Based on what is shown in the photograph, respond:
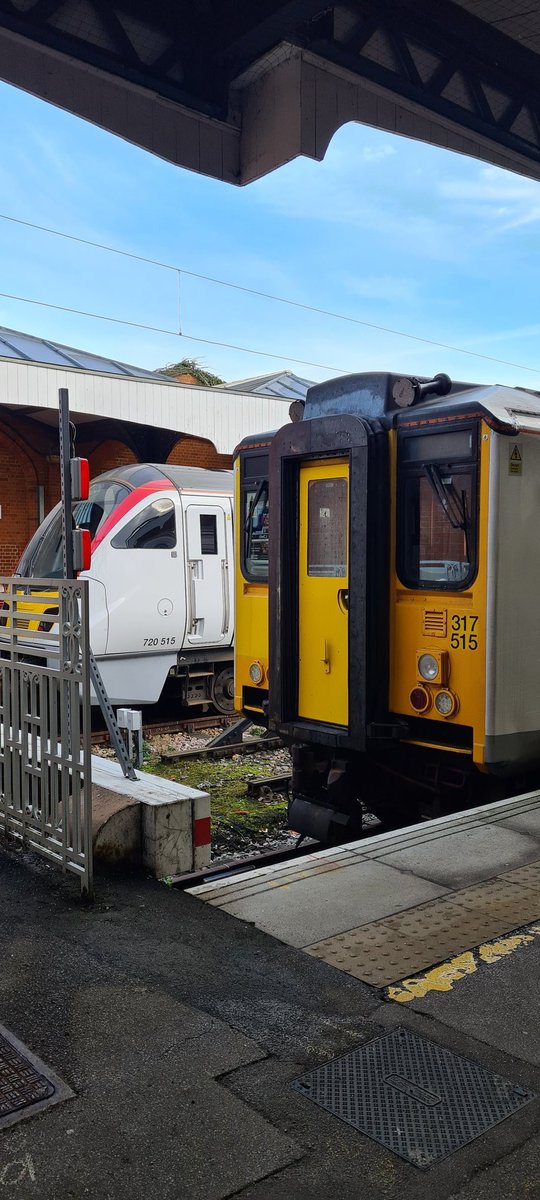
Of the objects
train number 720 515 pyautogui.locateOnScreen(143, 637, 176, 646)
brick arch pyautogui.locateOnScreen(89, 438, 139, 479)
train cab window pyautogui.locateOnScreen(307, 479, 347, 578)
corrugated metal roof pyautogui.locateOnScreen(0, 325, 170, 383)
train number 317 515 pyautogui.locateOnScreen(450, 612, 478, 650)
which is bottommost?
train number 720 515 pyautogui.locateOnScreen(143, 637, 176, 646)

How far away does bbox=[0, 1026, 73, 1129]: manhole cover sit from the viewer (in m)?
3.11

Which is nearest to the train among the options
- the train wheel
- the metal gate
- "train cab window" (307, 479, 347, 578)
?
the train wheel

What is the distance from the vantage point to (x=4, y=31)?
585 cm

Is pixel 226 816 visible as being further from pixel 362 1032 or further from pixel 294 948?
pixel 362 1032

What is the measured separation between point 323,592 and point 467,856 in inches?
77.8

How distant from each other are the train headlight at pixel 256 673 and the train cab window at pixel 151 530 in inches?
174

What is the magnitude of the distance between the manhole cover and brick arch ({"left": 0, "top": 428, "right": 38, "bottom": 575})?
1815 centimetres

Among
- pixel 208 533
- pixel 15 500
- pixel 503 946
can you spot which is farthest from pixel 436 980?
pixel 15 500

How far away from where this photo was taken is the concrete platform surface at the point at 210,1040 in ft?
9.25

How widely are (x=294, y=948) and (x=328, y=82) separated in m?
5.92

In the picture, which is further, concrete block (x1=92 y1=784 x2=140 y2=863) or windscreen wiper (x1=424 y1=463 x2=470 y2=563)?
windscreen wiper (x1=424 y1=463 x2=470 y2=563)

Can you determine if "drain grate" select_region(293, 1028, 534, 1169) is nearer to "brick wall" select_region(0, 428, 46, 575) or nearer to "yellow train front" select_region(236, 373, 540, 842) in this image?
"yellow train front" select_region(236, 373, 540, 842)

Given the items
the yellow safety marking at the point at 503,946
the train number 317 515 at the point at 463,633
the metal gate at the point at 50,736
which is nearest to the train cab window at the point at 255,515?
the train number 317 515 at the point at 463,633

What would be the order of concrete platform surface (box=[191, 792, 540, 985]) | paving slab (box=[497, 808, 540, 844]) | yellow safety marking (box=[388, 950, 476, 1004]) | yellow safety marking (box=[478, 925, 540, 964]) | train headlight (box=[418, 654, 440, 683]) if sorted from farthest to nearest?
paving slab (box=[497, 808, 540, 844]) < train headlight (box=[418, 654, 440, 683]) < concrete platform surface (box=[191, 792, 540, 985]) < yellow safety marking (box=[478, 925, 540, 964]) < yellow safety marking (box=[388, 950, 476, 1004])
